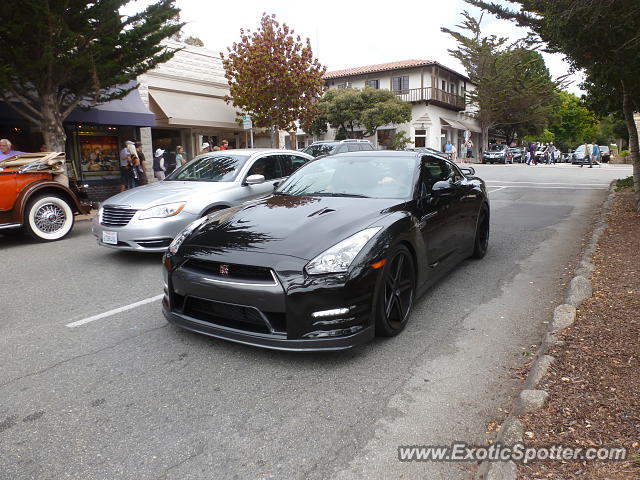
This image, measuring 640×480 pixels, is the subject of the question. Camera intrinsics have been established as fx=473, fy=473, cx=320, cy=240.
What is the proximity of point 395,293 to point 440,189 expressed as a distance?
1493mm

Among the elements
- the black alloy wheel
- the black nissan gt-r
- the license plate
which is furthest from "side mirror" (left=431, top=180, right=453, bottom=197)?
the license plate

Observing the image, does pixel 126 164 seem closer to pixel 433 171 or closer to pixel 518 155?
pixel 433 171

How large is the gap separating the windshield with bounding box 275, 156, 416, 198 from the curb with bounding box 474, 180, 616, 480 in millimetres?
1727

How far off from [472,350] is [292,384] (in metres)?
1.51

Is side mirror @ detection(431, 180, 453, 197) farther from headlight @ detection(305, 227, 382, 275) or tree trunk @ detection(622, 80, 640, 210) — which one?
tree trunk @ detection(622, 80, 640, 210)

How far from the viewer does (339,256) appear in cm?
336

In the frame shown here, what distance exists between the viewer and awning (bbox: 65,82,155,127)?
14.2 metres

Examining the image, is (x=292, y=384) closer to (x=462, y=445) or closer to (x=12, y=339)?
(x=462, y=445)

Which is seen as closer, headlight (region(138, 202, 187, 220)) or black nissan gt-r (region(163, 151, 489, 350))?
black nissan gt-r (region(163, 151, 489, 350))

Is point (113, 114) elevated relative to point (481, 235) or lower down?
elevated

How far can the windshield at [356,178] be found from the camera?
15.2 ft

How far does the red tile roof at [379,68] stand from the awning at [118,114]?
34424 mm

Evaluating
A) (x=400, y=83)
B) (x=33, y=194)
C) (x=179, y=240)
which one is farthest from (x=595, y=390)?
(x=400, y=83)

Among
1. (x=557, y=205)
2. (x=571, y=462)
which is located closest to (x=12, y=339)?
(x=571, y=462)
